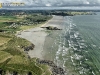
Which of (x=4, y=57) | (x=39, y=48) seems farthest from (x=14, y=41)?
(x=4, y=57)

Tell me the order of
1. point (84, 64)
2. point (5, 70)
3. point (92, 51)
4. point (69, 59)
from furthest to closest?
point (92, 51), point (69, 59), point (84, 64), point (5, 70)

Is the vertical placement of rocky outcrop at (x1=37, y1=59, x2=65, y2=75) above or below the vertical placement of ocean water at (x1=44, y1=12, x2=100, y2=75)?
above

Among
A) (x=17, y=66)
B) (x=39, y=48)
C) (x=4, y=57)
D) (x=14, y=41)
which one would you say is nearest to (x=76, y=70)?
(x=17, y=66)

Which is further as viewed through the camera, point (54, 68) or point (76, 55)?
point (76, 55)

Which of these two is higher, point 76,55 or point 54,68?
→ point 54,68

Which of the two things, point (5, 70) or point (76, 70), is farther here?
point (76, 70)

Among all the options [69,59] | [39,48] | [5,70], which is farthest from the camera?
[39,48]

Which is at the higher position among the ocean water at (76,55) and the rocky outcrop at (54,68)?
the rocky outcrop at (54,68)

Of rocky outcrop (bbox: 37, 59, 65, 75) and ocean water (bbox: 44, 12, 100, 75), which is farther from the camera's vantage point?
ocean water (bbox: 44, 12, 100, 75)

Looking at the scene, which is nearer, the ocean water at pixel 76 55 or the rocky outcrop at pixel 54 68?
the rocky outcrop at pixel 54 68

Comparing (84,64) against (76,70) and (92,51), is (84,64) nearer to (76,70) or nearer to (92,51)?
(76,70)
